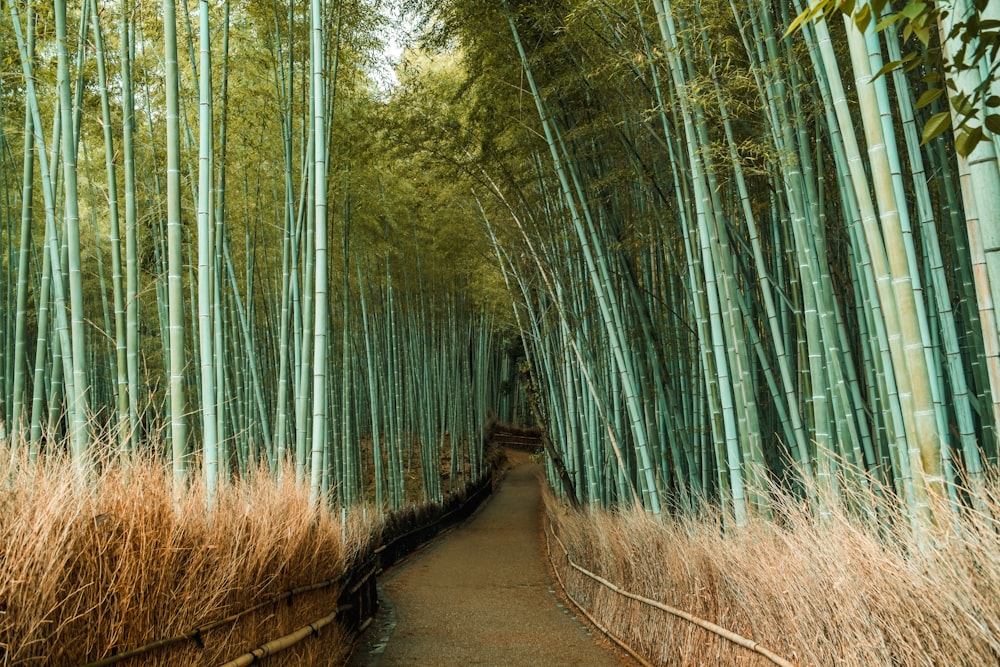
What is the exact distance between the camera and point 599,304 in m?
5.17

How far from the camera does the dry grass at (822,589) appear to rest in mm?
1624

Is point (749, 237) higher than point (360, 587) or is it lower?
higher

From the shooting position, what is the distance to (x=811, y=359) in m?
3.12

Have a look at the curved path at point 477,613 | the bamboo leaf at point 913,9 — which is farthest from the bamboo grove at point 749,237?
the curved path at point 477,613

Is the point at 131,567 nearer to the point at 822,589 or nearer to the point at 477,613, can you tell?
the point at 822,589

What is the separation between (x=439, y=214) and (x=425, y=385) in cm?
249

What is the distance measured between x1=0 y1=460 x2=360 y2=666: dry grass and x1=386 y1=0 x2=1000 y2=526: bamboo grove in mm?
1733

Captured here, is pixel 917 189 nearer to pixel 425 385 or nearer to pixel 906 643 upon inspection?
pixel 906 643

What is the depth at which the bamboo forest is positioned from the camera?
1.92 m

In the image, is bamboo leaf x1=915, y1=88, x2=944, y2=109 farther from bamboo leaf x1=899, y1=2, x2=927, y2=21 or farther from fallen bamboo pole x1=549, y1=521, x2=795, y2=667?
fallen bamboo pole x1=549, y1=521, x2=795, y2=667

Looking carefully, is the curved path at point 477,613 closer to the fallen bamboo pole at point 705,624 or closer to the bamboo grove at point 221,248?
the fallen bamboo pole at point 705,624

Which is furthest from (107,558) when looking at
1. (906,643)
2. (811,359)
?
(811,359)

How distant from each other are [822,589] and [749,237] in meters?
2.43

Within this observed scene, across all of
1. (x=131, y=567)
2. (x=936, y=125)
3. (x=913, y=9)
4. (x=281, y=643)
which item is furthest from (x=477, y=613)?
(x=913, y=9)
